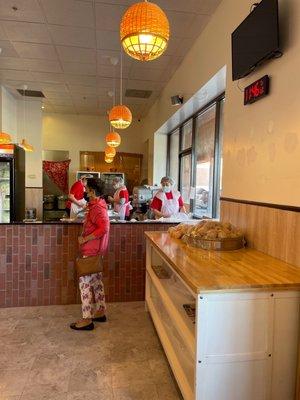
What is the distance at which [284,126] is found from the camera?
2.09 meters

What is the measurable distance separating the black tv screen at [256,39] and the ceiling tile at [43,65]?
3.50 m

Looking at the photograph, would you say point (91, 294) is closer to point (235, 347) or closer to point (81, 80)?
point (235, 347)

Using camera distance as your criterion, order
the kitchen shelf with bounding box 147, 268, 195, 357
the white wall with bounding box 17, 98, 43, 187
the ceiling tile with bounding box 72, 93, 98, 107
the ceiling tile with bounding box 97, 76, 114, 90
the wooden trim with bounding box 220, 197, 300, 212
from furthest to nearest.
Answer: the white wall with bounding box 17, 98, 43, 187
the ceiling tile with bounding box 72, 93, 98, 107
the ceiling tile with bounding box 97, 76, 114, 90
the wooden trim with bounding box 220, 197, 300, 212
the kitchen shelf with bounding box 147, 268, 195, 357

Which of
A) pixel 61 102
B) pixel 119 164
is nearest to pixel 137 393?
pixel 61 102

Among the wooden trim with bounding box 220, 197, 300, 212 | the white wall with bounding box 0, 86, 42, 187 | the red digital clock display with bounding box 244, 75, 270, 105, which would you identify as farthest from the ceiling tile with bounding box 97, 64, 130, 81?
the wooden trim with bounding box 220, 197, 300, 212

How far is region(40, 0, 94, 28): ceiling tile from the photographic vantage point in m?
3.40

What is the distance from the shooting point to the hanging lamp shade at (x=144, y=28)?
2018 mm

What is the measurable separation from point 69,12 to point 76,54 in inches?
46.1

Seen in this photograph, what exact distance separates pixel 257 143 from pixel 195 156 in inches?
123

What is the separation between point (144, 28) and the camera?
2016mm

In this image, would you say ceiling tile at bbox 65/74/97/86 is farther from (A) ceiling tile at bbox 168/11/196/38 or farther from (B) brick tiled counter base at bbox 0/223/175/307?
(B) brick tiled counter base at bbox 0/223/175/307

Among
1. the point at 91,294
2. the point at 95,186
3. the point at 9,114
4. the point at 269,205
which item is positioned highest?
the point at 9,114

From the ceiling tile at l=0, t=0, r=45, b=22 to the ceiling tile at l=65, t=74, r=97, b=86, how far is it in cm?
199

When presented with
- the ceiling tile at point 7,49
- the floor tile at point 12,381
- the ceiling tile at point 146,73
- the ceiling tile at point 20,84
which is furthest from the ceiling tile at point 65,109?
the floor tile at point 12,381
